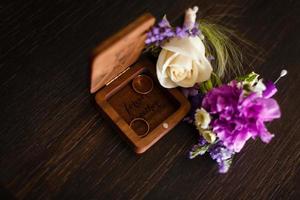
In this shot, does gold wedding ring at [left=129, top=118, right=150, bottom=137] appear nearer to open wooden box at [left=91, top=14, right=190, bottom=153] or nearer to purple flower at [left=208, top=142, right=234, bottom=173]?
open wooden box at [left=91, top=14, right=190, bottom=153]

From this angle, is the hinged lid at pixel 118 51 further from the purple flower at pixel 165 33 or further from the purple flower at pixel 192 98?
the purple flower at pixel 192 98

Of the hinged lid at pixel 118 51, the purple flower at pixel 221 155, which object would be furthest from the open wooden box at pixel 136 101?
the purple flower at pixel 221 155

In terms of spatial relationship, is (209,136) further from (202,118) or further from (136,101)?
(136,101)

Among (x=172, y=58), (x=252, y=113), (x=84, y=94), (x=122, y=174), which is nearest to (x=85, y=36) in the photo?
(x=84, y=94)

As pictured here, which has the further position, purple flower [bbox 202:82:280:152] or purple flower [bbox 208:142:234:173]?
purple flower [bbox 208:142:234:173]

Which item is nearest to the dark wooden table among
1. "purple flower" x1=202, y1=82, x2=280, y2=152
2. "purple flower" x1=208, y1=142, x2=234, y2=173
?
"purple flower" x1=208, y1=142, x2=234, y2=173

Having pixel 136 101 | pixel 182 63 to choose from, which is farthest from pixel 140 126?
pixel 182 63
